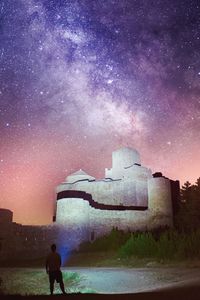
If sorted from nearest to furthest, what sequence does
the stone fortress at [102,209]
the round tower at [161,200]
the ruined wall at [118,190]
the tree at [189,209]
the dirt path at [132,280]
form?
1. the dirt path at [132,280]
2. the stone fortress at [102,209]
3. the tree at [189,209]
4. the round tower at [161,200]
5. the ruined wall at [118,190]

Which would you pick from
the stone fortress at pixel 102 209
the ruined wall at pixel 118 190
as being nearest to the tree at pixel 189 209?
the stone fortress at pixel 102 209

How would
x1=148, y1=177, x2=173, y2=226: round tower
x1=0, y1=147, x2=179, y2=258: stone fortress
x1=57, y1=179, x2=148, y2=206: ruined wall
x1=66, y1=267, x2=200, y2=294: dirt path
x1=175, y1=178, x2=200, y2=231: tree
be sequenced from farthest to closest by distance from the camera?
x1=57, y1=179, x2=148, y2=206: ruined wall, x1=148, y1=177, x2=173, y2=226: round tower, x1=175, y1=178, x2=200, y2=231: tree, x1=0, y1=147, x2=179, y2=258: stone fortress, x1=66, y1=267, x2=200, y2=294: dirt path

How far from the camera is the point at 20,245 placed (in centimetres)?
2878

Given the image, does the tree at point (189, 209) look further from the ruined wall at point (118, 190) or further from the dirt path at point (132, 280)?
the dirt path at point (132, 280)

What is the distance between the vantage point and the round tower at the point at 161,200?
38.2 metres

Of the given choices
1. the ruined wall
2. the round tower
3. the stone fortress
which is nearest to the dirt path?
the stone fortress

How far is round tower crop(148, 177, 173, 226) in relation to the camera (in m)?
38.2

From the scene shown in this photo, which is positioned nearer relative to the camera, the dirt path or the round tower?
the dirt path

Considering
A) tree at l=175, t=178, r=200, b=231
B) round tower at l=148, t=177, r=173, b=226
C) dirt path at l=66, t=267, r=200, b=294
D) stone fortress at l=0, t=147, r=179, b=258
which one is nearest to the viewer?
dirt path at l=66, t=267, r=200, b=294

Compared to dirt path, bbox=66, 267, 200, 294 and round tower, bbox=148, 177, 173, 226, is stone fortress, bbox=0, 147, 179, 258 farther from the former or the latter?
dirt path, bbox=66, 267, 200, 294

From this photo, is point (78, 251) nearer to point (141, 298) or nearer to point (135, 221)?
point (135, 221)

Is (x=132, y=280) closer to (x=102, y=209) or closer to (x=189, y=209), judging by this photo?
(x=102, y=209)

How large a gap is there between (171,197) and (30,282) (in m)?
27.1

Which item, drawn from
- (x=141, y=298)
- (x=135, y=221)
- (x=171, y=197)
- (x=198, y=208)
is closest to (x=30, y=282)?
(x=141, y=298)
